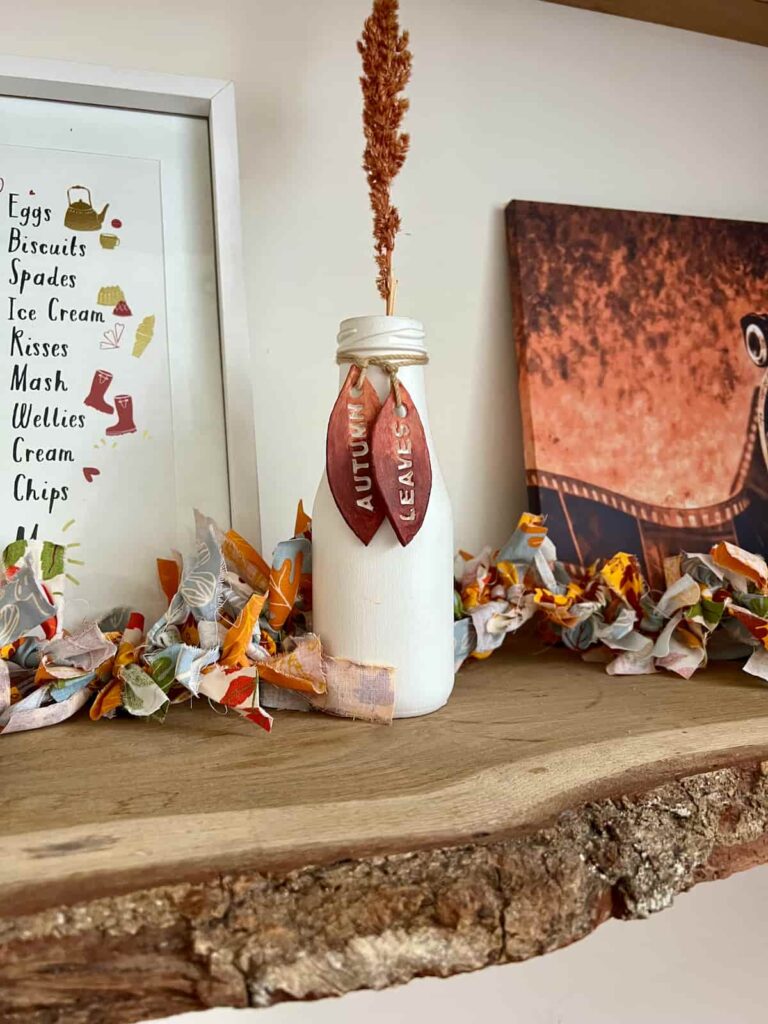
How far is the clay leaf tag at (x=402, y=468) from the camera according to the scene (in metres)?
0.55

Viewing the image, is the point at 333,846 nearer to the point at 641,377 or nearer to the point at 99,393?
the point at 99,393

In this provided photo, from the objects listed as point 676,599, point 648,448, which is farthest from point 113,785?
point 648,448

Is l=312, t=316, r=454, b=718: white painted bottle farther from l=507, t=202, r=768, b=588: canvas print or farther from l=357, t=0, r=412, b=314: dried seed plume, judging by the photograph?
l=507, t=202, r=768, b=588: canvas print

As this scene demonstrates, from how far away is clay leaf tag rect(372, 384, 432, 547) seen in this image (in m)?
0.55

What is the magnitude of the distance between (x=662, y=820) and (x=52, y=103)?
698 mm

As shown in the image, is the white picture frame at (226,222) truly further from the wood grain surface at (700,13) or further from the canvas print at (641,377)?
the wood grain surface at (700,13)

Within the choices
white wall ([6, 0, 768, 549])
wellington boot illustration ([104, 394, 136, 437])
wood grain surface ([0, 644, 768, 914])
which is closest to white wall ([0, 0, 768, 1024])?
white wall ([6, 0, 768, 549])

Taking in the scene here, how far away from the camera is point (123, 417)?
2.22 feet

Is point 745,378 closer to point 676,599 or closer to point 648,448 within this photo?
point 648,448

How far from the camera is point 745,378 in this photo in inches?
33.5

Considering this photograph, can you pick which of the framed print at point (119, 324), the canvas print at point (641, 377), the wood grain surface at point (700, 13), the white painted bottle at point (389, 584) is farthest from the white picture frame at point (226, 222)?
the wood grain surface at point (700, 13)

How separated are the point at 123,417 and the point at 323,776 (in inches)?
14.3

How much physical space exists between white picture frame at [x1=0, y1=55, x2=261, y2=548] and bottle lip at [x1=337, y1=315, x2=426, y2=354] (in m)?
0.15

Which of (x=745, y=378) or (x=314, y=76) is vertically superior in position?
(x=314, y=76)
